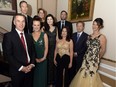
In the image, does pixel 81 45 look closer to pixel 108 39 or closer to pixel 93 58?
pixel 93 58

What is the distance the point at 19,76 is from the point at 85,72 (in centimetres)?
132

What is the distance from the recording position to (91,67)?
3357 mm

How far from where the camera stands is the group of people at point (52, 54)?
8.53ft

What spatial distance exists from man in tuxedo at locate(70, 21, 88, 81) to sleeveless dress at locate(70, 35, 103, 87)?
0.68 feet

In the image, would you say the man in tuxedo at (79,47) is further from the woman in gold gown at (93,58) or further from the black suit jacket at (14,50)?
the black suit jacket at (14,50)

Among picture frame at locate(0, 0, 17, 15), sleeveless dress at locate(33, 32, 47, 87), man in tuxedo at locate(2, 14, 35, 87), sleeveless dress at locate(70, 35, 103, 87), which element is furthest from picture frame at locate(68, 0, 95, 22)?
man in tuxedo at locate(2, 14, 35, 87)

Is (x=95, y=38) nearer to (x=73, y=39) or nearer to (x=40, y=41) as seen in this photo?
(x=73, y=39)

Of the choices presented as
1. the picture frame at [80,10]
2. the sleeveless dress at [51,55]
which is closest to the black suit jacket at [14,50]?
the sleeveless dress at [51,55]

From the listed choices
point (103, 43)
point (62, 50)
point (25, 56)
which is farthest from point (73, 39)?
point (25, 56)

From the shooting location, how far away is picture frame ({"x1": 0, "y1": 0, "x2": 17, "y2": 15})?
457 cm

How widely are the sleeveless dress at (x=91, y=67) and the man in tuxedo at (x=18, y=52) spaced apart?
1139 mm

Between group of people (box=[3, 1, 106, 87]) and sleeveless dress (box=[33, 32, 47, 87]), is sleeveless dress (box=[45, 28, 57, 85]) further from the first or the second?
sleeveless dress (box=[33, 32, 47, 87])

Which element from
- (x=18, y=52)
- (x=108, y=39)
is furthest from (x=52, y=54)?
(x=18, y=52)

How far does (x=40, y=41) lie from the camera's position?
A: 10.6 feet
